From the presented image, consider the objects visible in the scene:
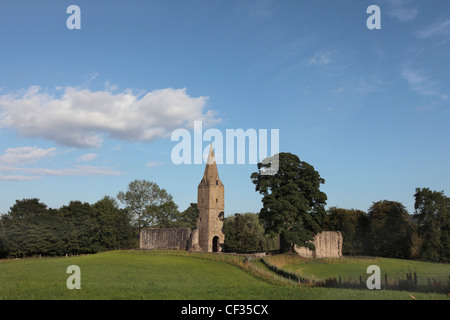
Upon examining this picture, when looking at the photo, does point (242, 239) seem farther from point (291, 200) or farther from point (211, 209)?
point (291, 200)

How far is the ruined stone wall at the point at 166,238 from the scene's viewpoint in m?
45.5

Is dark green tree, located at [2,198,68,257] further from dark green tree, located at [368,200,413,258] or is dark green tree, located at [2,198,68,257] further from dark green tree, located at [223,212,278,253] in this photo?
dark green tree, located at [368,200,413,258]

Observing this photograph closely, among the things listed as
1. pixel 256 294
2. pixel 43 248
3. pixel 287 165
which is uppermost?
pixel 287 165

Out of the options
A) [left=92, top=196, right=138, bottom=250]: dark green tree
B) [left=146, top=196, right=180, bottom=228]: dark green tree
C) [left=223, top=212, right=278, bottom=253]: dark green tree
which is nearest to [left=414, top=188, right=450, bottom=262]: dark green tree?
[left=223, top=212, right=278, bottom=253]: dark green tree

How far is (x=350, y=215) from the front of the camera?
53.9 metres

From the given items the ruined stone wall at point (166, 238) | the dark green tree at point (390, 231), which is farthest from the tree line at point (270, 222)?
the ruined stone wall at point (166, 238)

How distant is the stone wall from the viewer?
41694 mm

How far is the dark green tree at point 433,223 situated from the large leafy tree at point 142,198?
42.1 meters

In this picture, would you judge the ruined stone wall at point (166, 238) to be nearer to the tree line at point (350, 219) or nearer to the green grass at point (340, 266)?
the tree line at point (350, 219)

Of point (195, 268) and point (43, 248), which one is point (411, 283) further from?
point (43, 248)

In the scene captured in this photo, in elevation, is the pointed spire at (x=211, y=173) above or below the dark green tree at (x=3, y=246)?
above

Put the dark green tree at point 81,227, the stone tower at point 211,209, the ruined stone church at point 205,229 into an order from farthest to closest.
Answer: the dark green tree at point 81,227
the stone tower at point 211,209
the ruined stone church at point 205,229
